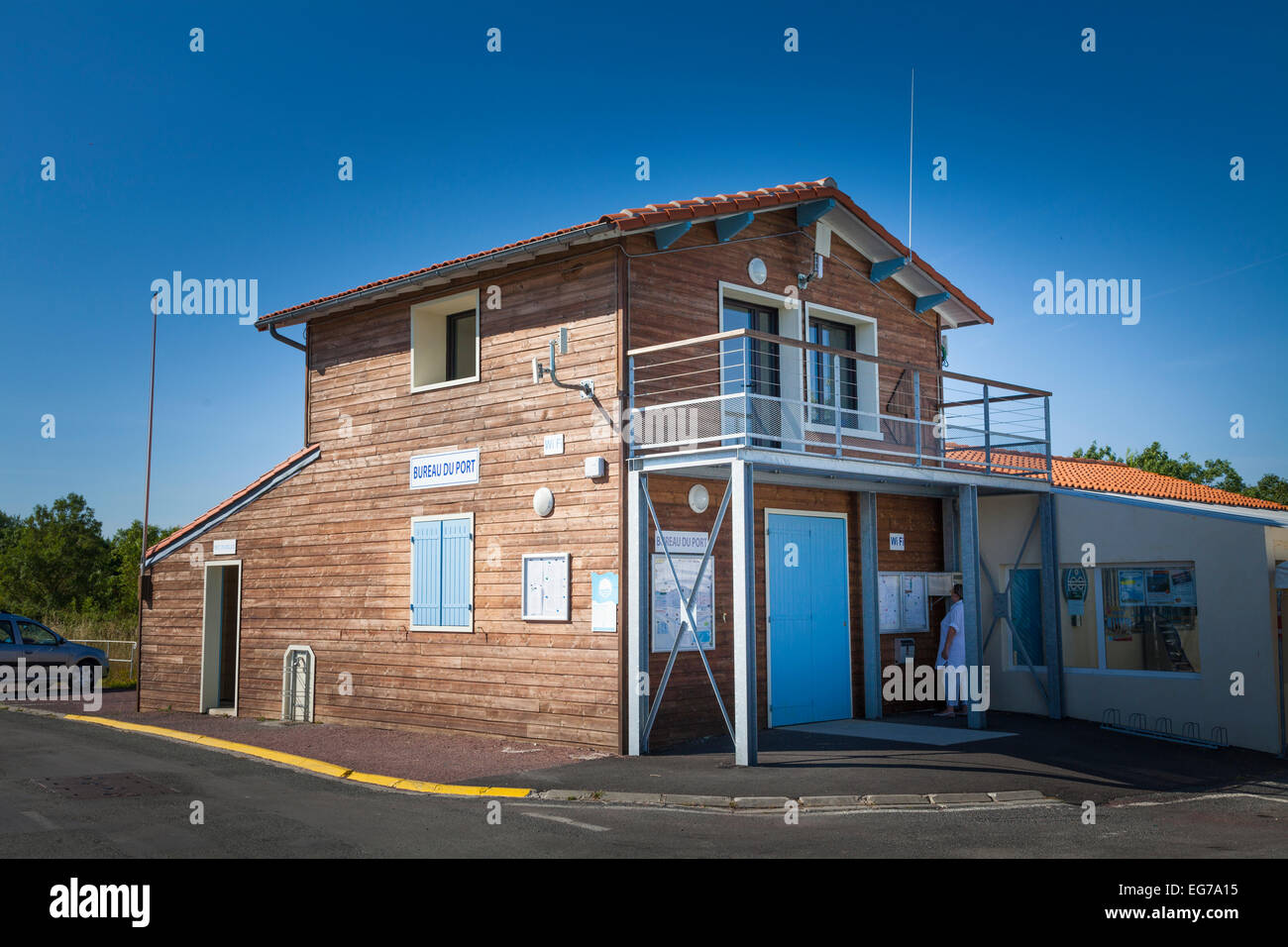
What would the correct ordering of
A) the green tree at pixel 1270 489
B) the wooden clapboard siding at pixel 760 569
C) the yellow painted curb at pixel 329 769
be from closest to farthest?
the yellow painted curb at pixel 329 769 < the wooden clapboard siding at pixel 760 569 < the green tree at pixel 1270 489

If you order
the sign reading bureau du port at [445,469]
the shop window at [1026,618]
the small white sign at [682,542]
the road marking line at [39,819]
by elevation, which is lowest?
the road marking line at [39,819]

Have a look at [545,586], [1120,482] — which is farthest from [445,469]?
[1120,482]

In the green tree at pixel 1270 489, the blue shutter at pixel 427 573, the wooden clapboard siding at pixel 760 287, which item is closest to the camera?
the wooden clapboard siding at pixel 760 287

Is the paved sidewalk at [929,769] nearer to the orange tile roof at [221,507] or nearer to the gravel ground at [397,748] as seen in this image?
the gravel ground at [397,748]

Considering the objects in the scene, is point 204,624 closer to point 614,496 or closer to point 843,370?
point 614,496

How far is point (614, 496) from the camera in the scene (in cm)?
1221

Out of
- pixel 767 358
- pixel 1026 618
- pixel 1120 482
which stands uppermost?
pixel 767 358

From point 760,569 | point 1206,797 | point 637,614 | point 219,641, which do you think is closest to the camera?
point 1206,797

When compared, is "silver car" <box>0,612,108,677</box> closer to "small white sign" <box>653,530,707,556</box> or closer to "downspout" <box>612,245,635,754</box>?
"downspout" <box>612,245,635,754</box>

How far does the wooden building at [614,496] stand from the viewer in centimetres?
1223

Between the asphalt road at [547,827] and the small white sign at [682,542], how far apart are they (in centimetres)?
373

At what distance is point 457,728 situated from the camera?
45.0 ft

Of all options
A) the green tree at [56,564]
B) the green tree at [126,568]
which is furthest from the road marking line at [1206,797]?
the green tree at [56,564]

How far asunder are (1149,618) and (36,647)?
67.2 ft
